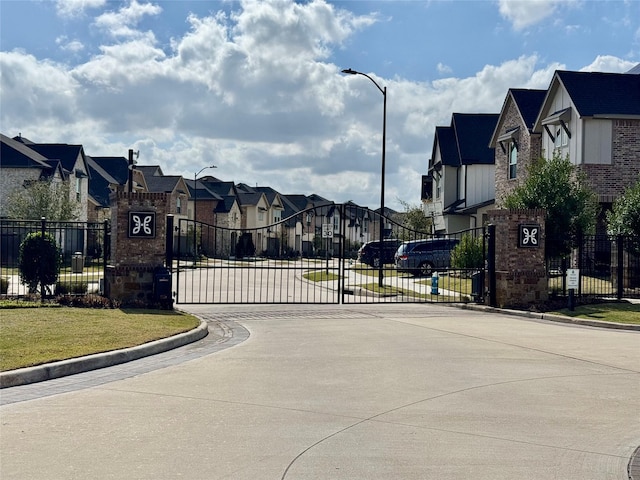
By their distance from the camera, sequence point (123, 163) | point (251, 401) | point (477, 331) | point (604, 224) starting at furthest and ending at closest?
point (123, 163), point (604, 224), point (477, 331), point (251, 401)

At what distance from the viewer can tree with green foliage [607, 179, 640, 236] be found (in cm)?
2275

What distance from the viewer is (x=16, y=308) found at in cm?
1605

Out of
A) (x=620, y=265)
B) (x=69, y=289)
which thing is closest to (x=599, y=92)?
(x=620, y=265)

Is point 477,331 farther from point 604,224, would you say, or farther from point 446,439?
point 604,224

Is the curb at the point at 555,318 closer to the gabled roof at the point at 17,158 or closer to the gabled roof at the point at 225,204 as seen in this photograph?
the gabled roof at the point at 17,158

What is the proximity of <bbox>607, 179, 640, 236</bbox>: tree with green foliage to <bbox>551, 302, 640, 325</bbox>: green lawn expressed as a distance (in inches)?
133

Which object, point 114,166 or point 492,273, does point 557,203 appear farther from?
point 114,166

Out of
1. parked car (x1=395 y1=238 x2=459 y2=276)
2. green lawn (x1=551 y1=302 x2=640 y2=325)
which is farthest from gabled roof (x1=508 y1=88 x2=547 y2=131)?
green lawn (x1=551 y1=302 x2=640 y2=325)

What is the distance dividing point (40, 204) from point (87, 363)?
34888 mm

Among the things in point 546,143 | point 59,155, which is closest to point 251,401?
point 546,143

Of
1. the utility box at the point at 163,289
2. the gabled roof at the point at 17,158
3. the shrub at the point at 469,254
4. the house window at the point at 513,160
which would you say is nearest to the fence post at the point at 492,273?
the shrub at the point at 469,254

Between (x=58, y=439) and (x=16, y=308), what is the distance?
33.9 ft

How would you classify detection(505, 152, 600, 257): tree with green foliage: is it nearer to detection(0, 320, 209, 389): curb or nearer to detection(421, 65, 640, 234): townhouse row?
detection(421, 65, 640, 234): townhouse row

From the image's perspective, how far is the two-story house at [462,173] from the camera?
148 ft
